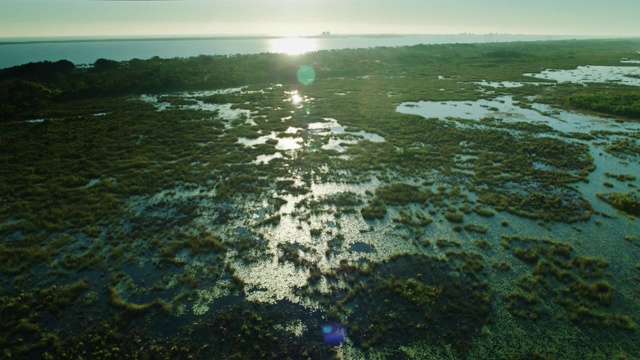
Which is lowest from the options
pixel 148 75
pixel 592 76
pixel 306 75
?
pixel 592 76

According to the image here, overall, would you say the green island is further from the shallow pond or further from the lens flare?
the shallow pond

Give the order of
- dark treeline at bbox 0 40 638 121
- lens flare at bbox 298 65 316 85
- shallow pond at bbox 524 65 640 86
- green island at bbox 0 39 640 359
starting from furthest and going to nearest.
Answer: lens flare at bbox 298 65 316 85 → shallow pond at bbox 524 65 640 86 → dark treeline at bbox 0 40 638 121 → green island at bbox 0 39 640 359

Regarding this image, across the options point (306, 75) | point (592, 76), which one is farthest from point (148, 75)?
point (592, 76)

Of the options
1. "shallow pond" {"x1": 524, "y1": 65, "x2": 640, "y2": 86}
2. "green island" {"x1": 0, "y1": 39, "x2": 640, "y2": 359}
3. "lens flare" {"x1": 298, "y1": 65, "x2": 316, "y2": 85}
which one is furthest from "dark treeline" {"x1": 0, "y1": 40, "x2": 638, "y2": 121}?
"shallow pond" {"x1": 524, "y1": 65, "x2": 640, "y2": 86}

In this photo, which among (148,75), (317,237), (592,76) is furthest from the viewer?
(592,76)

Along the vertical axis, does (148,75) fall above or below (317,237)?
above

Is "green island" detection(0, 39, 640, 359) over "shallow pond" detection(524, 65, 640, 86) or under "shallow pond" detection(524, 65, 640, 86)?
under

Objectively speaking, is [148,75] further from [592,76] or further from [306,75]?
[592,76]

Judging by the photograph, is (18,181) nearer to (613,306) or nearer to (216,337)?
(216,337)

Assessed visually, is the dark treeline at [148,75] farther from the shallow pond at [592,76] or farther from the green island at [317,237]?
the shallow pond at [592,76]

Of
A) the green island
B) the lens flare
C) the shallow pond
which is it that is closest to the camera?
the green island
